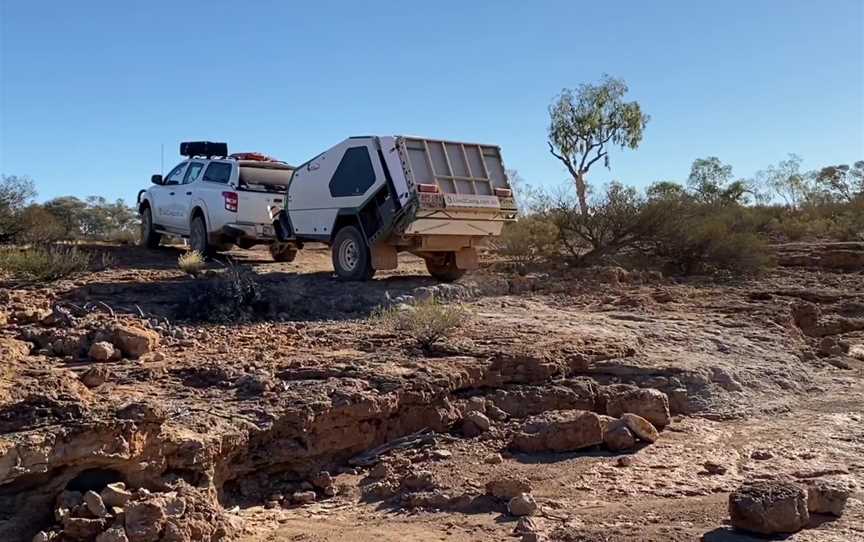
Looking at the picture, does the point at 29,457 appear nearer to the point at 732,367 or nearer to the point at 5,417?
the point at 5,417

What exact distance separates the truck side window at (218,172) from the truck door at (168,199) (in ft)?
3.52

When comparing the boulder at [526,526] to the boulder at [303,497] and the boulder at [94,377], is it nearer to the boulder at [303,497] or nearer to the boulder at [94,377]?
the boulder at [303,497]

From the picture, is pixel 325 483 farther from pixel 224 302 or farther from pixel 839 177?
pixel 839 177

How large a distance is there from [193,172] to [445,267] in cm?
486

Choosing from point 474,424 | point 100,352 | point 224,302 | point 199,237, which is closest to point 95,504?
point 100,352

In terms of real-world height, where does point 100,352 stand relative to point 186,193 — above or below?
below

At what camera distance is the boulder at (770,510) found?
183 inches

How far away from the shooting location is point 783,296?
41.0 feet

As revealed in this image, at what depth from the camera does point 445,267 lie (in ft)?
42.2

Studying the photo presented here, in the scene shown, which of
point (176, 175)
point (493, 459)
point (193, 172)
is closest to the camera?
point (493, 459)

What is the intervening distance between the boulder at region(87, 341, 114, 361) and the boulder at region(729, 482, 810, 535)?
4.44m

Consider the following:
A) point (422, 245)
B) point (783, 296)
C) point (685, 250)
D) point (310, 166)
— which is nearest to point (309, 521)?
point (422, 245)

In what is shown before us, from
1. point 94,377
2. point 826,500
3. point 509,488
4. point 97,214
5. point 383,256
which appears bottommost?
point 826,500

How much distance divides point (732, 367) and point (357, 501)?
4.63m
